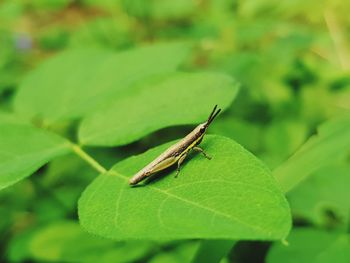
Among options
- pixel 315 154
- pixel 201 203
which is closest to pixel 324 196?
pixel 315 154

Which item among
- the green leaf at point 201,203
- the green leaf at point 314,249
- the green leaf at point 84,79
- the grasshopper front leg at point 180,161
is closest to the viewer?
the green leaf at point 201,203

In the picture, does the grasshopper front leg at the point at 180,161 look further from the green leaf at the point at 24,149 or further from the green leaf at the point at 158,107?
the green leaf at the point at 24,149

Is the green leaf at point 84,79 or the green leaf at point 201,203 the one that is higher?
the green leaf at point 201,203

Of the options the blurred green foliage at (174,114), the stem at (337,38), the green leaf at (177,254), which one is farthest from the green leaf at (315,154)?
the stem at (337,38)

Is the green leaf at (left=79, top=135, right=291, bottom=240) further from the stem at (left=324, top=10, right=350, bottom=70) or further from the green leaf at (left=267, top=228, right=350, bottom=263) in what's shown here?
the stem at (left=324, top=10, right=350, bottom=70)

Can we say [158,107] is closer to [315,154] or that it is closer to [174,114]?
[174,114]

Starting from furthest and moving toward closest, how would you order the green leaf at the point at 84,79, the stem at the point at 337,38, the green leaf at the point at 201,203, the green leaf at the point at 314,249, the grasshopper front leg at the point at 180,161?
the stem at the point at 337,38 → the green leaf at the point at 84,79 → the green leaf at the point at 314,249 → the grasshopper front leg at the point at 180,161 → the green leaf at the point at 201,203
